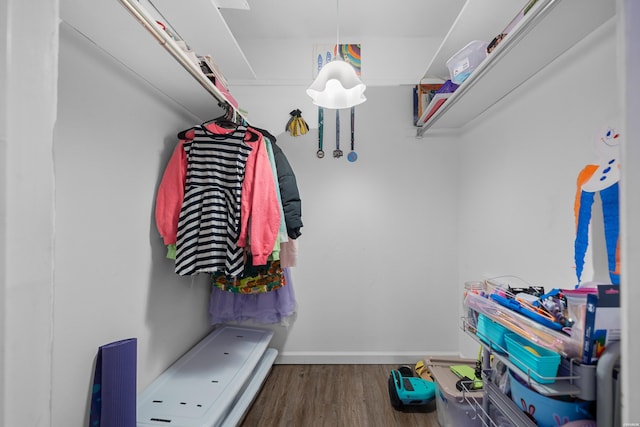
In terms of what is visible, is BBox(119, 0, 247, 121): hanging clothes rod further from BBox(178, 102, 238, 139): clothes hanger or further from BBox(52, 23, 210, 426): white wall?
BBox(52, 23, 210, 426): white wall

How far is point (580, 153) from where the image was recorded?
113 cm

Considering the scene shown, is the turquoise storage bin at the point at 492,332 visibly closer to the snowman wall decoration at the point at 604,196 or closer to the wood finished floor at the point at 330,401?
the snowman wall decoration at the point at 604,196

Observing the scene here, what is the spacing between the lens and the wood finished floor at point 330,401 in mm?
1601

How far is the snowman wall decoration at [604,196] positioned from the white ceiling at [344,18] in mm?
1509

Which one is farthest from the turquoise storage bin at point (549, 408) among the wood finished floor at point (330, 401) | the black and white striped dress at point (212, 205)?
the black and white striped dress at point (212, 205)

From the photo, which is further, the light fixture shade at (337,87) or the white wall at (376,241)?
the white wall at (376,241)

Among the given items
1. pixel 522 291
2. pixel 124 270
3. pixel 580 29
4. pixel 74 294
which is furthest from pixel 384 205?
pixel 74 294

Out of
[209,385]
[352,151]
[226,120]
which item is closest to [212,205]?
[226,120]

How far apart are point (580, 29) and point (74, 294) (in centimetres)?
214

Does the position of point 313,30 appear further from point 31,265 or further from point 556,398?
point 556,398

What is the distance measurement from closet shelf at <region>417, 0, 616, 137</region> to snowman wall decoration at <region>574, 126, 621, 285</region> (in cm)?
40

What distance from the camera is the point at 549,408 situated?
80 cm

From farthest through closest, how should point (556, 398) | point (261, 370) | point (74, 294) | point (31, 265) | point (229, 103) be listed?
point (261, 370) < point (229, 103) < point (74, 294) < point (556, 398) < point (31, 265)

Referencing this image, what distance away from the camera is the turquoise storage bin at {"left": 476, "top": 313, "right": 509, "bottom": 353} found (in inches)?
36.5
